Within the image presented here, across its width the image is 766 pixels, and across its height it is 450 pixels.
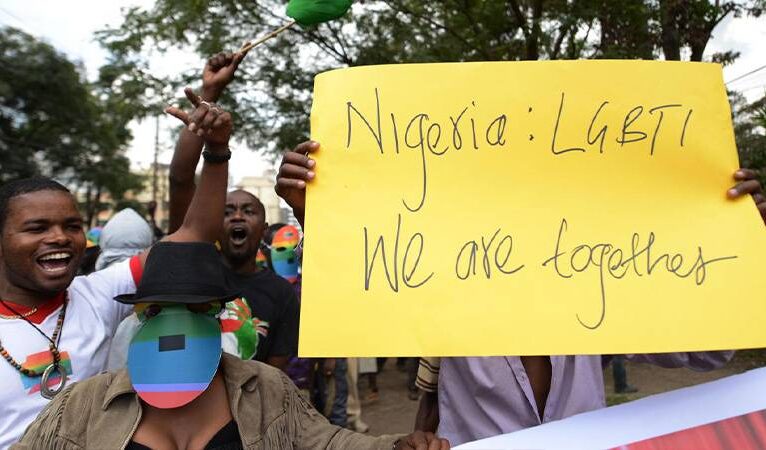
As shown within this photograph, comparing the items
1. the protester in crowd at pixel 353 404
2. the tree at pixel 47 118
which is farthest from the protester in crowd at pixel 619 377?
the tree at pixel 47 118

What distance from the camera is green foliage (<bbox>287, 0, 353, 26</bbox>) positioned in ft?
5.73

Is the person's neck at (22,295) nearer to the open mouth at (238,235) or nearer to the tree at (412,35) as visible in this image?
the open mouth at (238,235)

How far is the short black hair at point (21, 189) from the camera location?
6.22 feet

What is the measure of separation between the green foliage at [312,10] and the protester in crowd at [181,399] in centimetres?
74

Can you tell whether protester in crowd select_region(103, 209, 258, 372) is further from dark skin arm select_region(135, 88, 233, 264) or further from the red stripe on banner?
the red stripe on banner

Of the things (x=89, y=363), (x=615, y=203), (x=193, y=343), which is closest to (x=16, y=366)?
(x=89, y=363)

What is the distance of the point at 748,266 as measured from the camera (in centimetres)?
141

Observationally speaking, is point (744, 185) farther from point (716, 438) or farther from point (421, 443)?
point (421, 443)

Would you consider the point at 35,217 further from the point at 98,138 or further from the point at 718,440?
the point at 98,138

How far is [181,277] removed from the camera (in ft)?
5.47

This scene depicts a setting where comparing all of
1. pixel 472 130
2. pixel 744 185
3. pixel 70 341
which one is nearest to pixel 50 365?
pixel 70 341

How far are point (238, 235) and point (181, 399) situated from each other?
1.69 m

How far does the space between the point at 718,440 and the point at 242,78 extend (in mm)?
8142

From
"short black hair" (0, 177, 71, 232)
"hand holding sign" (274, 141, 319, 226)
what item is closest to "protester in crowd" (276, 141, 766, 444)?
"hand holding sign" (274, 141, 319, 226)
